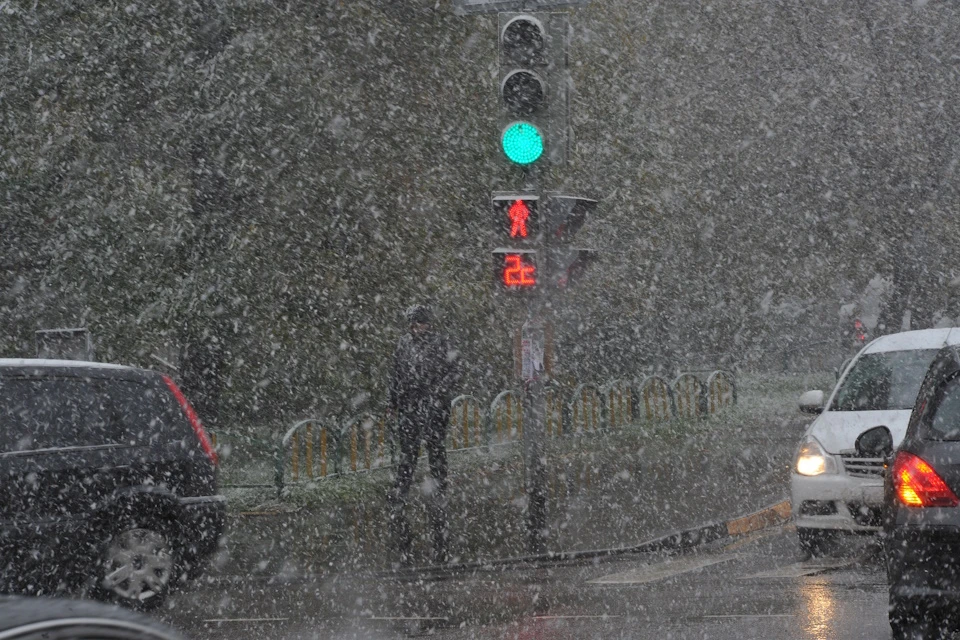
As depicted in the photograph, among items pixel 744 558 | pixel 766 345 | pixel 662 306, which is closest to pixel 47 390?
pixel 744 558

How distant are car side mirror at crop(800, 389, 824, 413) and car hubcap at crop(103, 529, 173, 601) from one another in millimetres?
5272

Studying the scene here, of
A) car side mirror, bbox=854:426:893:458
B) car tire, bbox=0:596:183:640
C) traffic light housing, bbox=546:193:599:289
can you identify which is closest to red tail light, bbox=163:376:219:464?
traffic light housing, bbox=546:193:599:289

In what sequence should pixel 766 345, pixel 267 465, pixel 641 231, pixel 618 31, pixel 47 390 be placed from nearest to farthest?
pixel 47 390
pixel 267 465
pixel 618 31
pixel 641 231
pixel 766 345

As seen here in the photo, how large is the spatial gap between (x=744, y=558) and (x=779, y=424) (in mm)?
13249

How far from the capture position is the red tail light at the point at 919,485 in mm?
6320

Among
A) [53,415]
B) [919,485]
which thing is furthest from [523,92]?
[919,485]

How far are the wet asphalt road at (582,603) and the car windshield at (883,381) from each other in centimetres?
113

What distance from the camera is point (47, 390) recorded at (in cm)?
834

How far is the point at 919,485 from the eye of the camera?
6438 millimetres

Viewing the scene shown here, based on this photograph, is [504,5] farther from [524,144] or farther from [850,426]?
[850,426]

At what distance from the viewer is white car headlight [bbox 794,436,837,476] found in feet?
33.3

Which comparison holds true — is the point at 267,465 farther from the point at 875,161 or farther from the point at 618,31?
the point at 875,161

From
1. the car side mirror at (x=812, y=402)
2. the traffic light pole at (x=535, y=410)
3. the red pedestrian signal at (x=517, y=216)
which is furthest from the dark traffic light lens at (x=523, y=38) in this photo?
the car side mirror at (x=812, y=402)

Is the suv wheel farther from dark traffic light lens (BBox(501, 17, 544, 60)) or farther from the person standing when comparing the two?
dark traffic light lens (BBox(501, 17, 544, 60))
